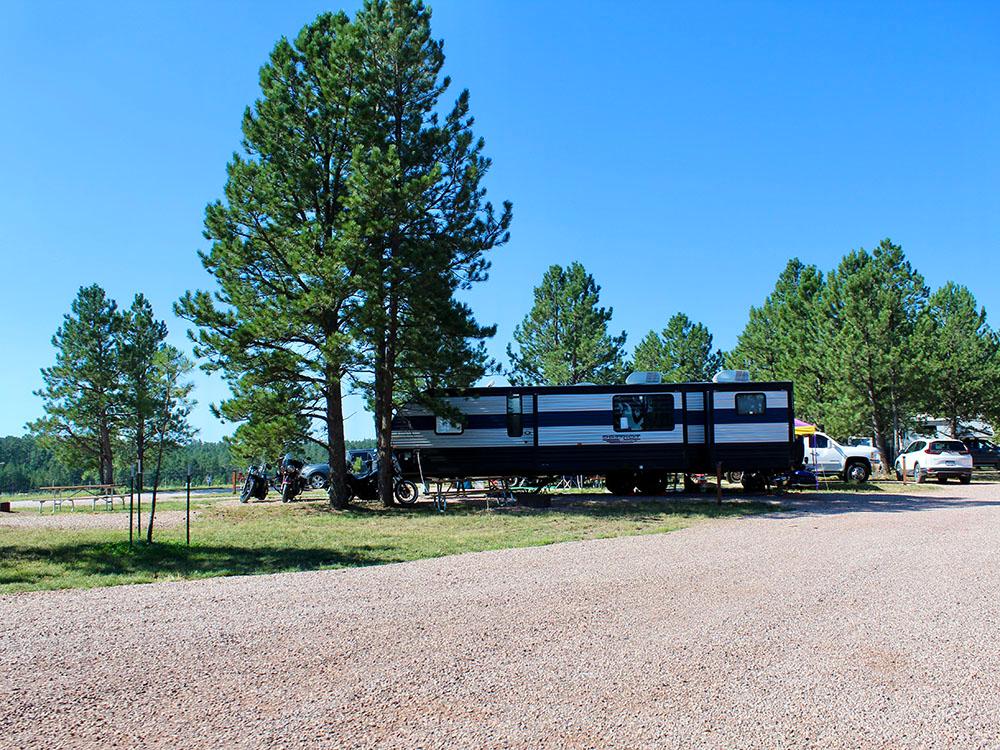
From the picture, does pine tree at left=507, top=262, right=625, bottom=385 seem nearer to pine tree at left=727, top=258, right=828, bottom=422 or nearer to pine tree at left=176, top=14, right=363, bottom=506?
pine tree at left=727, top=258, right=828, bottom=422

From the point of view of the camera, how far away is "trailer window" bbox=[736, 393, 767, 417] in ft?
67.9

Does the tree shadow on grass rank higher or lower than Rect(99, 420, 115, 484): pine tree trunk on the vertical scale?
lower

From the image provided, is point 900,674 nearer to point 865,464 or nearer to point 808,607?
point 808,607

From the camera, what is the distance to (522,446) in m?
20.5

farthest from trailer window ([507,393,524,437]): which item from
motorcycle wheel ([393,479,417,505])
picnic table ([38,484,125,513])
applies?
picnic table ([38,484,125,513])

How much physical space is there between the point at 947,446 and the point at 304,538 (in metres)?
23.4

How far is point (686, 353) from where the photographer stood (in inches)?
1876

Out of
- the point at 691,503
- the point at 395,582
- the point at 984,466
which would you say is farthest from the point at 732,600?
the point at 984,466

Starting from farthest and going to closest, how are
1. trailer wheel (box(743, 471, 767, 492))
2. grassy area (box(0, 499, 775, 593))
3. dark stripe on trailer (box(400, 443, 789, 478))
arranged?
trailer wheel (box(743, 471, 767, 492))
dark stripe on trailer (box(400, 443, 789, 478))
grassy area (box(0, 499, 775, 593))

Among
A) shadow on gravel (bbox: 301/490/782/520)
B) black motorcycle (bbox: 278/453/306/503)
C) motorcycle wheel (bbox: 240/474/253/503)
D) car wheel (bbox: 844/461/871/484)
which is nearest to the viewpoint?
shadow on gravel (bbox: 301/490/782/520)

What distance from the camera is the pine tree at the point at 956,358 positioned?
33.4m

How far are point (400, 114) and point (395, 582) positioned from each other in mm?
14101

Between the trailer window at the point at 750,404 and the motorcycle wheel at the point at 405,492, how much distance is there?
893 cm

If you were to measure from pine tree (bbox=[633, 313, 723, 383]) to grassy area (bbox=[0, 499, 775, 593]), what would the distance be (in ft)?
96.0
